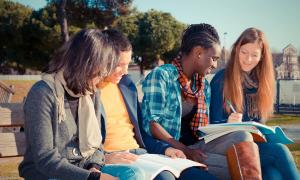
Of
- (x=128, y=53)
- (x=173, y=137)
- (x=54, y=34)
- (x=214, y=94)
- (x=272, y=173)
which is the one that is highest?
(x=54, y=34)

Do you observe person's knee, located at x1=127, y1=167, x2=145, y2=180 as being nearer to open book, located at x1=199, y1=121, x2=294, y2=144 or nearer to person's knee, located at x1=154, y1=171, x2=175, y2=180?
person's knee, located at x1=154, y1=171, x2=175, y2=180

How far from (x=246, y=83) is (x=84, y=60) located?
166cm

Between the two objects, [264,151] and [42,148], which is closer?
[42,148]

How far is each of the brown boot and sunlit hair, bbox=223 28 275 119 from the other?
2.27 ft

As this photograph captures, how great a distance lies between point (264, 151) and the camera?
9.56 feet

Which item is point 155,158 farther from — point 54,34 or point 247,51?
point 54,34

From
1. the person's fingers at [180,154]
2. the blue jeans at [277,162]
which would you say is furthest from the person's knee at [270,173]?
the person's fingers at [180,154]

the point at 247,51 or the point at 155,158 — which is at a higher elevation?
the point at 247,51

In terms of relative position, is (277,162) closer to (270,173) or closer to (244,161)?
(270,173)

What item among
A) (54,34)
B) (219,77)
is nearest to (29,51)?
(54,34)

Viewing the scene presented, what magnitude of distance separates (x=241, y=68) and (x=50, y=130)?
1.85 m

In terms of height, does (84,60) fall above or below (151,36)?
below

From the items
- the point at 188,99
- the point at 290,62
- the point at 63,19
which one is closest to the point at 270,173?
the point at 188,99

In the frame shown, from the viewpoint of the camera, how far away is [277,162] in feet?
9.25
